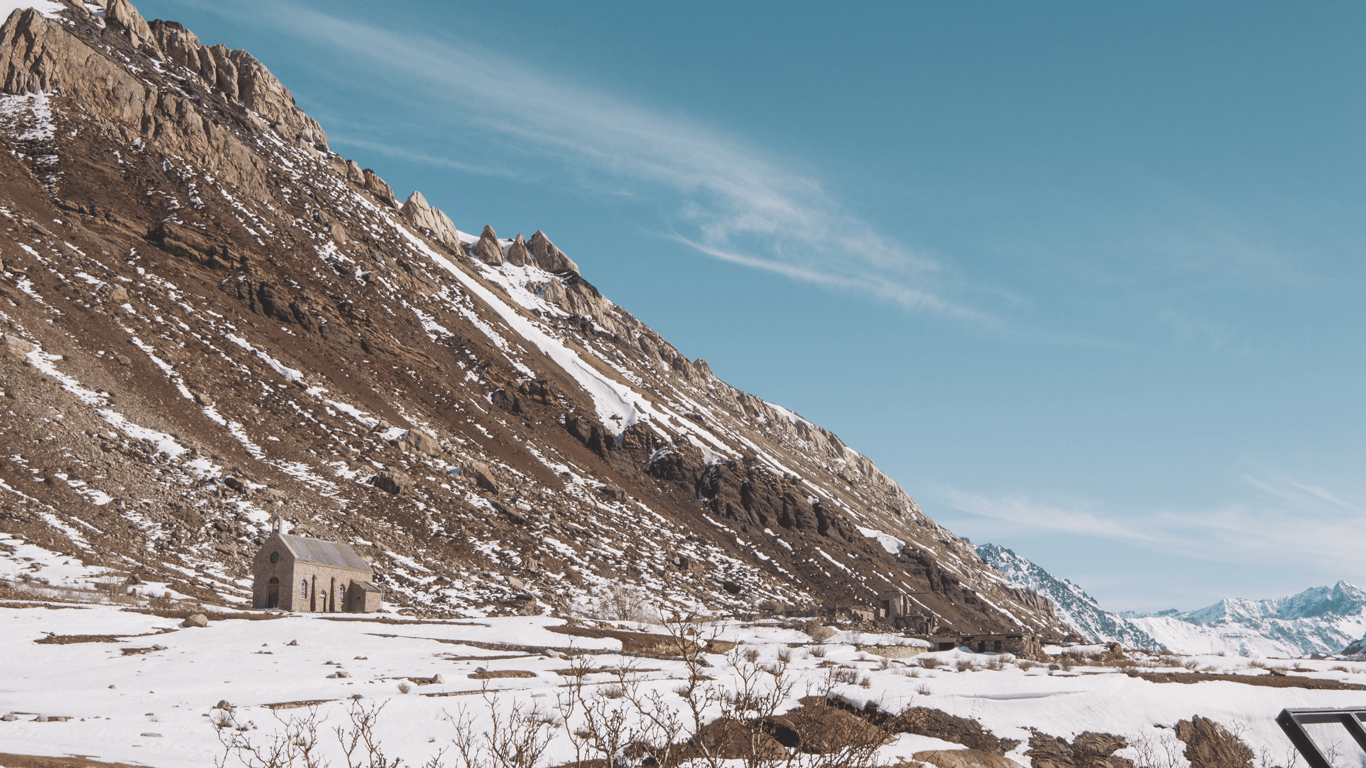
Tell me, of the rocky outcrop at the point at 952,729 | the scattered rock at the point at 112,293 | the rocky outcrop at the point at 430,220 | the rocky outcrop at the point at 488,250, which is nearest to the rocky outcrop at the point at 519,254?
the rocky outcrop at the point at 488,250

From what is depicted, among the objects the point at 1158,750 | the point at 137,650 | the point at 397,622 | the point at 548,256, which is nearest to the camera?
the point at 1158,750

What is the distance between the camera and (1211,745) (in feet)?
47.5

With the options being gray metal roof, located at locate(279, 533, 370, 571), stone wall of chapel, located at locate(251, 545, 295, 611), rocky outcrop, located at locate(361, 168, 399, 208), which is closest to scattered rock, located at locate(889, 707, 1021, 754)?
stone wall of chapel, located at locate(251, 545, 295, 611)

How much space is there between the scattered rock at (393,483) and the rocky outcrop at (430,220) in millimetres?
87465

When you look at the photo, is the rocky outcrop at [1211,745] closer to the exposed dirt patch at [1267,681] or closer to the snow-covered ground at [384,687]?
the snow-covered ground at [384,687]

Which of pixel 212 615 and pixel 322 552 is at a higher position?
pixel 322 552

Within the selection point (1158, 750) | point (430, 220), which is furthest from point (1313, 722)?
point (430, 220)

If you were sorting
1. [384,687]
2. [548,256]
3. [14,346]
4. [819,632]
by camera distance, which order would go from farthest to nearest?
[548,256]
[14,346]
[819,632]
[384,687]

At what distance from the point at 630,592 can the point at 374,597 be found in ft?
71.8

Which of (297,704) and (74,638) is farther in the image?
(74,638)

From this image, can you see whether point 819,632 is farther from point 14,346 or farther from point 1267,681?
point 14,346

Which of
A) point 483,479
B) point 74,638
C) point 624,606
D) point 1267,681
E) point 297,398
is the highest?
point 297,398

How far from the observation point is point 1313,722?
4750 mm

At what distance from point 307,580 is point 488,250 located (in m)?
130
